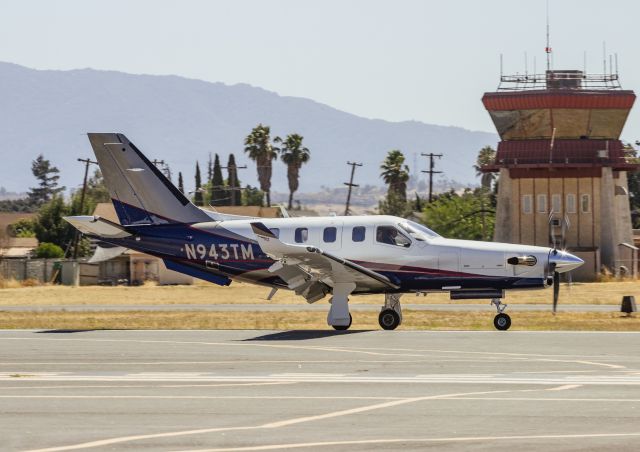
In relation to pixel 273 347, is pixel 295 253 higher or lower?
higher

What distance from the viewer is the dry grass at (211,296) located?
1887 inches

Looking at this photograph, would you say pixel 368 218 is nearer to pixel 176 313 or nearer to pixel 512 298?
pixel 176 313

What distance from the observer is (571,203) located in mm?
72250

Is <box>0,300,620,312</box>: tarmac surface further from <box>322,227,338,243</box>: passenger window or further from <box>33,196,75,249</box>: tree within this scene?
<box>33,196,75,249</box>: tree

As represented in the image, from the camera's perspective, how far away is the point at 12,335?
26.5 metres

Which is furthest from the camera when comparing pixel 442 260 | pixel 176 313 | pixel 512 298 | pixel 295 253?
pixel 512 298

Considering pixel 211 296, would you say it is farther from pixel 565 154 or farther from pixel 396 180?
pixel 396 180

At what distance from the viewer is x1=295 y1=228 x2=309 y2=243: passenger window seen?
28250 mm

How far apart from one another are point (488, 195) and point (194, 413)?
332 feet

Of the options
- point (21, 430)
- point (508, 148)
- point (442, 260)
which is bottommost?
point (21, 430)

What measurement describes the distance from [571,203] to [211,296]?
94.4ft

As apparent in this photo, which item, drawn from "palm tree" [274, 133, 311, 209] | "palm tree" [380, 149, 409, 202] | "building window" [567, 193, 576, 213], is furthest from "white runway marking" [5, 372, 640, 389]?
"palm tree" [274, 133, 311, 209]

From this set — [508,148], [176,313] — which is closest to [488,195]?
[508,148]

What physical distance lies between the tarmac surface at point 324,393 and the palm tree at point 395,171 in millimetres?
97500
